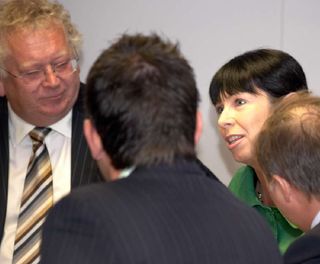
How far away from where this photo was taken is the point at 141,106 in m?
0.86

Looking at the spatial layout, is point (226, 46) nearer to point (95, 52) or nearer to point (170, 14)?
point (170, 14)

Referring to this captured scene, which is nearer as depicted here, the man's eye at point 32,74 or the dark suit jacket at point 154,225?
the dark suit jacket at point 154,225

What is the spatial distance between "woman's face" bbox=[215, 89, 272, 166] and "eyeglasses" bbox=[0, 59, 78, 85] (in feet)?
1.60

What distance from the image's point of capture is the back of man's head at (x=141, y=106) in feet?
2.85

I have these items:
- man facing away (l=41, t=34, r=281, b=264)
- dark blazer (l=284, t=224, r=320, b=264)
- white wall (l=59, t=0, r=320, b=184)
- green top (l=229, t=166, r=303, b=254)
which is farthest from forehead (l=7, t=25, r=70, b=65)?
dark blazer (l=284, t=224, r=320, b=264)

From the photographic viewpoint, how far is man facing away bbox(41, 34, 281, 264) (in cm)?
80

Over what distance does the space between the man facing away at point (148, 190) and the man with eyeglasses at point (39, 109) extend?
813mm

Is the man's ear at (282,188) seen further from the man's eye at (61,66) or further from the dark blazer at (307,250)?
the man's eye at (61,66)

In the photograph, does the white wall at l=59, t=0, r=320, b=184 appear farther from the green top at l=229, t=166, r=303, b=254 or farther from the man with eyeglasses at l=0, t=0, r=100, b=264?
the man with eyeglasses at l=0, t=0, r=100, b=264

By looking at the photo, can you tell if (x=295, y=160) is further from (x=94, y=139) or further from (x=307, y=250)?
(x=94, y=139)

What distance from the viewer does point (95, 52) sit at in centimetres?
225

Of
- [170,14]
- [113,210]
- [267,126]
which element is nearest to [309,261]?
[267,126]

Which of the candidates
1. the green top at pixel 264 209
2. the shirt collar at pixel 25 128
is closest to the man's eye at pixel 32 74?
the shirt collar at pixel 25 128

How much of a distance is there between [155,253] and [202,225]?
9 cm
